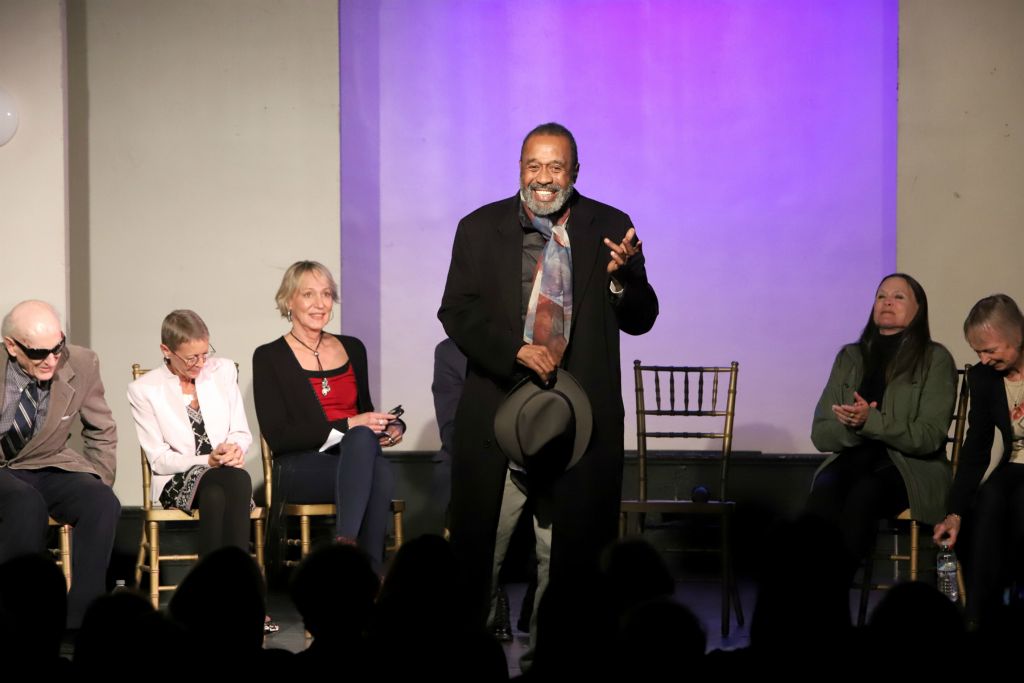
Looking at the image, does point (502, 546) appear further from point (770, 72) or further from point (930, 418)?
point (770, 72)

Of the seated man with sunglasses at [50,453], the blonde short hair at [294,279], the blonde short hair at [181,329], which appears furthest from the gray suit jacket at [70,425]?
the blonde short hair at [294,279]

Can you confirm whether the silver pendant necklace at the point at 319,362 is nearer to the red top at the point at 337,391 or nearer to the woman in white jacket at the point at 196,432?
the red top at the point at 337,391

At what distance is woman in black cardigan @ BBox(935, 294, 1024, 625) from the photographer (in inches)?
151

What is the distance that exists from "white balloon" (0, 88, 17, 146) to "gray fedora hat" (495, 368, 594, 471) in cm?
304

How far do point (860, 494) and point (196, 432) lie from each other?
7.88 feet

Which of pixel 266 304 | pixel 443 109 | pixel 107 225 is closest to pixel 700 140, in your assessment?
pixel 443 109

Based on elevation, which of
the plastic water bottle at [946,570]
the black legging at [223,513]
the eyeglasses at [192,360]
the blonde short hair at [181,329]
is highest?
the blonde short hair at [181,329]

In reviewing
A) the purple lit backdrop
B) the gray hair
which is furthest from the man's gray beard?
the purple lit backdrop

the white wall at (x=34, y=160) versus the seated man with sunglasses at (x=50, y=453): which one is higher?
the white wall at (x=34, y=160)

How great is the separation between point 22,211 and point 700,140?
2.91m

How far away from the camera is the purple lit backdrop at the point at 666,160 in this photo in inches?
211

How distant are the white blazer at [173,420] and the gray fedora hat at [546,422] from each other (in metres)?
1.92

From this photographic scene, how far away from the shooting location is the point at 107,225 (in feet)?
17.5

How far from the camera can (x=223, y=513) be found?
4246 mm
